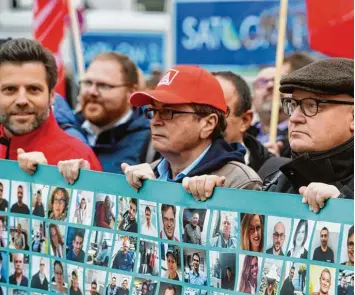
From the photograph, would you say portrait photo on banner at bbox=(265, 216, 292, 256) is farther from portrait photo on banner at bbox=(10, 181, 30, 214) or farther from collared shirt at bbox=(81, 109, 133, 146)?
collared shirt at bbox=(81, 109, 133, 146)

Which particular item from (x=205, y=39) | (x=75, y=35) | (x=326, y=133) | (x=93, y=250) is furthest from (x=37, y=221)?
(x=205, y=39)

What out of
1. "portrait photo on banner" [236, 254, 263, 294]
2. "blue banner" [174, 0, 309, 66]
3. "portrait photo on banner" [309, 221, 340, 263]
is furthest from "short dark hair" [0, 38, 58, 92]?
"blue banner" [174, 0, 309, 66]

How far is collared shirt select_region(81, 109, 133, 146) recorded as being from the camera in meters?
7.15

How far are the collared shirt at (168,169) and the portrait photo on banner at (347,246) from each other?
4.27 ft

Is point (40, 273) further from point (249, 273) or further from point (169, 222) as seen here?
point (249, 273)

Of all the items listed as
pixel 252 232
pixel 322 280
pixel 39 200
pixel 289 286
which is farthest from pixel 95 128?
pixel 322 280

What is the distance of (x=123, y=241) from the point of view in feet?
14.3

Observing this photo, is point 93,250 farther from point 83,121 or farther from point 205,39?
point 205,39

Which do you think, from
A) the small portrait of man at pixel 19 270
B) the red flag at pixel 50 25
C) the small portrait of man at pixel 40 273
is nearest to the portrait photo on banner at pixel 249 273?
the small portrait of man at pixel 40 273

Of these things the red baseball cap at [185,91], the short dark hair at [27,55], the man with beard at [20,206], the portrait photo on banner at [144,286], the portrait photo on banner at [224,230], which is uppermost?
the short dark hair at [27,55]

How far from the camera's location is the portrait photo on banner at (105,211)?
4.40 m

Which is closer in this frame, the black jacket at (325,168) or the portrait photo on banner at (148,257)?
the black jacket at (325,168)

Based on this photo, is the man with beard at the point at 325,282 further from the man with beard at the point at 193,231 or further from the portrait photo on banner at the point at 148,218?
the portrait photo on banner at the point at 148,218

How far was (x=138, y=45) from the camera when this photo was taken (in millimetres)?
15781
